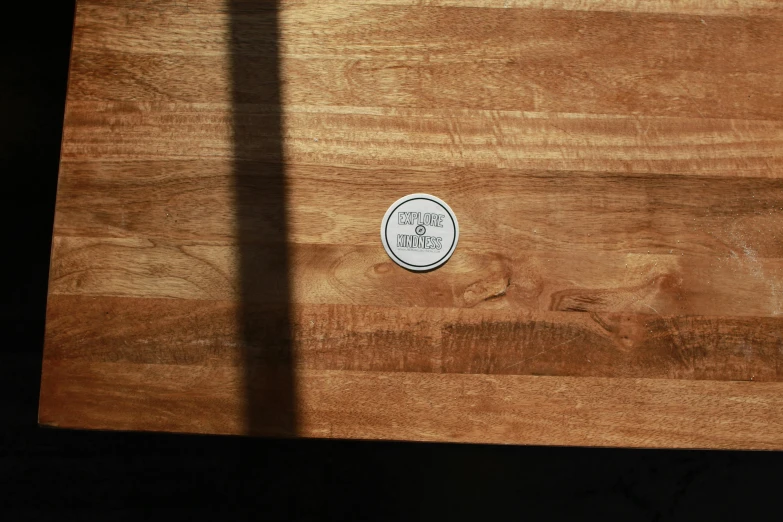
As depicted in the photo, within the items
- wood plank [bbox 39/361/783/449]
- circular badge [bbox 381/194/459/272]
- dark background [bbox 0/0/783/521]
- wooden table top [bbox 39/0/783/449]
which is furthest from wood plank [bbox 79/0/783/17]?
dark background [bbox 0/0/783/521]

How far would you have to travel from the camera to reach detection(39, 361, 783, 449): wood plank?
0.88 metres

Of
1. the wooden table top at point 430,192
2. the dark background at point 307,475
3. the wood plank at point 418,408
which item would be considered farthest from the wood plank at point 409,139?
the dark background at point 307,475

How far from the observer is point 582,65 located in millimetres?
958

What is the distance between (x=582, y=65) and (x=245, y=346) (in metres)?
0.72

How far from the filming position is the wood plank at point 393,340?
2.94ft

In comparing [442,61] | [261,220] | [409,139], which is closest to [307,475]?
[261,220]

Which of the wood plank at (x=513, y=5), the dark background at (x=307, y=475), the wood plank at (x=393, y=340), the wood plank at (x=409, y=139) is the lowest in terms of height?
the dark background at (x=307, y=475)

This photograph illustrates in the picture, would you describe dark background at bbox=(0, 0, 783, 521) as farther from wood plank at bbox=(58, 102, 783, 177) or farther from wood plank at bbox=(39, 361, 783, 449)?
wood plank at bbox=(58, 102, 783, 177)

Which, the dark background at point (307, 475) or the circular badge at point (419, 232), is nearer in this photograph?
the circular badge at point (419, 232)

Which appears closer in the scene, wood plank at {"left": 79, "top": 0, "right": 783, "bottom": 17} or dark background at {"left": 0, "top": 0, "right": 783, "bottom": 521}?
wood plank at {"left": 79, "top": 0, "right": 783, "bottom": 17}

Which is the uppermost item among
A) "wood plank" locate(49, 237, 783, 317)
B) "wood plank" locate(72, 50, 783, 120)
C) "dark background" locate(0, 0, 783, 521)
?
"wood plank" locate(72, 50, 783, 120)

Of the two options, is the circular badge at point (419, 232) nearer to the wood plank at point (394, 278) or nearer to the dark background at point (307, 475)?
the wood plank at point (394, 278)

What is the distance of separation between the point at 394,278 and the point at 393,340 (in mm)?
98

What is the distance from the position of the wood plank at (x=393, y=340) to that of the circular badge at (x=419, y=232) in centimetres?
8
